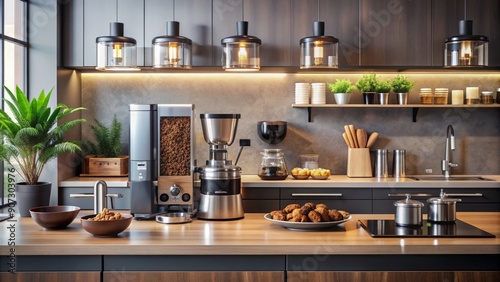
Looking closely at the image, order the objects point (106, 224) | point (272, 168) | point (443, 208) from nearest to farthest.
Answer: point (106, 224), point (443, 208), point (272, 168)

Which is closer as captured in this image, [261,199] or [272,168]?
[261,199]

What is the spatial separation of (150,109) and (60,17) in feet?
6.52

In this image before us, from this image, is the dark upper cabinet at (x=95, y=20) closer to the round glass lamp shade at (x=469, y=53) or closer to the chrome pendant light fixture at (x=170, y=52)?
the chrome pendant light fixture at (x=170, y=52)

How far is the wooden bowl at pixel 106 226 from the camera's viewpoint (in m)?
2.57

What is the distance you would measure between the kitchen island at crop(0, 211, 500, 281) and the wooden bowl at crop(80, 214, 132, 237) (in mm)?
85

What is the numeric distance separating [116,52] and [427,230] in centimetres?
271

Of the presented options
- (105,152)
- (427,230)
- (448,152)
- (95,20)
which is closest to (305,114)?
(448,152)

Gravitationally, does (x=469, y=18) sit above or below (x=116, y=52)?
above

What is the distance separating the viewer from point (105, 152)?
5113 millimetres

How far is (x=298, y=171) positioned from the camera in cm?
489

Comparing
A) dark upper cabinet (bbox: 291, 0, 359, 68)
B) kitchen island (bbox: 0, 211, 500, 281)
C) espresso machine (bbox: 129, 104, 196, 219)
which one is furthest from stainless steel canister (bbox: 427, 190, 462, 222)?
dark upper cabinet (bbox: 291, 0, 359, 68)

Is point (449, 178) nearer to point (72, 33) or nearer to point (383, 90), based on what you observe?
point (383, 90)

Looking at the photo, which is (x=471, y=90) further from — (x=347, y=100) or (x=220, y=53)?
(x=220, y=53)

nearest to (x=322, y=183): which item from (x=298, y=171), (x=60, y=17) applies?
(x=298, y=171)
